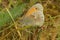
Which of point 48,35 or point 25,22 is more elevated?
point 25,22

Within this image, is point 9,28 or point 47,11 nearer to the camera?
point 9,28

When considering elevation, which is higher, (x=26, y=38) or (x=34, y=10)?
(x=34, y=10)

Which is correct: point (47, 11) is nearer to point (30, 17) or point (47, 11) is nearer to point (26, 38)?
point (26, 38)

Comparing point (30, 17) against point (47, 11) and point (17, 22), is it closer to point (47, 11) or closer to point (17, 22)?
point (17, 22)

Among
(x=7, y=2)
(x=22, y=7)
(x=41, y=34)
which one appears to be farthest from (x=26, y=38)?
(x=7, y=2)

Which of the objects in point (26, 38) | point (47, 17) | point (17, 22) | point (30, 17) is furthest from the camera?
point (47, 17)

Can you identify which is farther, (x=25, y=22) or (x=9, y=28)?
(x=9, y=28)

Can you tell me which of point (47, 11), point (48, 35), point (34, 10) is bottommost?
point (48, 35)

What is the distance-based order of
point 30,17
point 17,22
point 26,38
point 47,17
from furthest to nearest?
point 47,17 → point 26,38 → point 17,22 → point 30,17

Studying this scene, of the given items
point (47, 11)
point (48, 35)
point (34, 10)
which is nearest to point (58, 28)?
point (48, 35)
